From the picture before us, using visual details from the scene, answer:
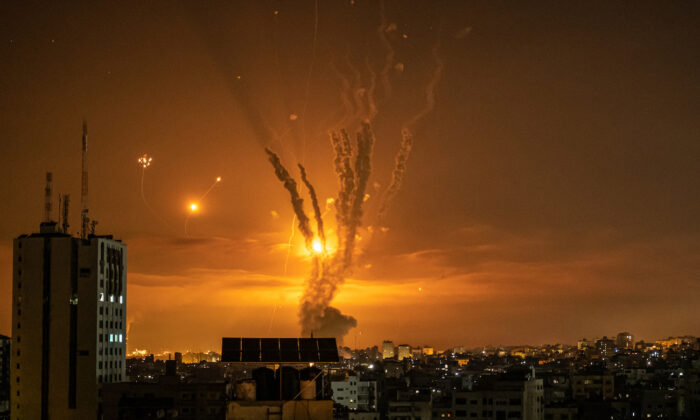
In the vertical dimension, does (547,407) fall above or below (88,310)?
below

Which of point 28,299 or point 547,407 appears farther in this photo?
point 547,407

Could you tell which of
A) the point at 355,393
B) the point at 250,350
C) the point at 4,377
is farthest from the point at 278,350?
the point at 355,393

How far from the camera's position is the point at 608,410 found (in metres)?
91.7

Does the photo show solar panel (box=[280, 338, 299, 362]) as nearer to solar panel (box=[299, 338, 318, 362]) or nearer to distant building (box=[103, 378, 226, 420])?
solar panel (box=[299, 338, 318, 362])

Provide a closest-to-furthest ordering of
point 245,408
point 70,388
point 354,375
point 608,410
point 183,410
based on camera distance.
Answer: point 245,408 < point 70,388 < point 183,410 < point 608,410 < point 354,375

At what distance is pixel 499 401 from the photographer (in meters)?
75.1

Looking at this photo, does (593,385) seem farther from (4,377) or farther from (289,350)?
(289,350)

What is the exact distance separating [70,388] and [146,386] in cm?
651

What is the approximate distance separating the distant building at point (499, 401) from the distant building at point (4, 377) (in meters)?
40.6

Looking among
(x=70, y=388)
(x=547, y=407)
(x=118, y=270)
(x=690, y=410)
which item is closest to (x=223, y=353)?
(x=70, y=388)

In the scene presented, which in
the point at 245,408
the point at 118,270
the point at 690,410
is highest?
the point at 118,270

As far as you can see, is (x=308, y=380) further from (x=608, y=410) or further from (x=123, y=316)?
(x=608, y=410)

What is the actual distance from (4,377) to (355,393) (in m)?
38.5

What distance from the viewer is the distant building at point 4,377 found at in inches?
3492
